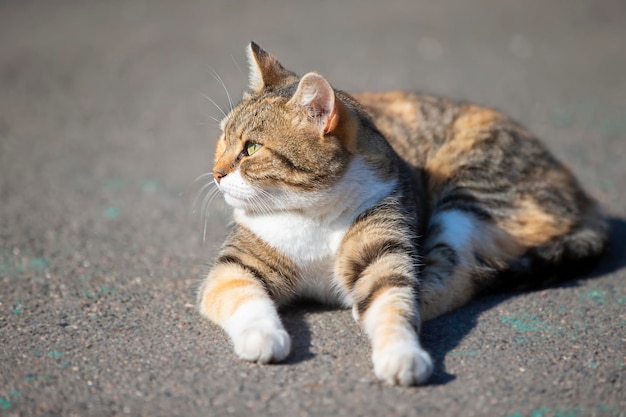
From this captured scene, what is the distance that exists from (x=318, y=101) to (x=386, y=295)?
1.13 meters

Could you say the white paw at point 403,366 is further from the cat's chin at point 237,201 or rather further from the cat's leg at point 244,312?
the cat's chin at point 237,201

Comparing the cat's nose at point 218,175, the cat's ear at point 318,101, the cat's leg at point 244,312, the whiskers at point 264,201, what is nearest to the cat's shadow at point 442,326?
the cat's leg at point 244,312

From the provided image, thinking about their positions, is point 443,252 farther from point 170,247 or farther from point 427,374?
point 170,247

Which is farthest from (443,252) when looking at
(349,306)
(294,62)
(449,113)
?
(294,62)

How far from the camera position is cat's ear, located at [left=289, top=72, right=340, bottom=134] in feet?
12.4

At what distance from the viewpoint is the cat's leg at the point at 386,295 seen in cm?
328

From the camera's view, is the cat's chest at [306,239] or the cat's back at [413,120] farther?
the cat's back at [413,120]

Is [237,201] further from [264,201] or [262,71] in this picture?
[262,71]

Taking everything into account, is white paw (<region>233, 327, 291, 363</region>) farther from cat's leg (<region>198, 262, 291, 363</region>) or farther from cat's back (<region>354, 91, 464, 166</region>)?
cat's back (<region>354, 91, 464, 166</region>)

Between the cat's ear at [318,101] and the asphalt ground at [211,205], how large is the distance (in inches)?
Result: 46.5

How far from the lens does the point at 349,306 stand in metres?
4.17

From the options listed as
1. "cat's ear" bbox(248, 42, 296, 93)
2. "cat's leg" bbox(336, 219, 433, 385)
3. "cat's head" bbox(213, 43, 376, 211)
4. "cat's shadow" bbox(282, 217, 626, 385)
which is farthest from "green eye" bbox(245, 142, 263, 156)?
"cat's shadow" bbox(282, 217, 626, 385)

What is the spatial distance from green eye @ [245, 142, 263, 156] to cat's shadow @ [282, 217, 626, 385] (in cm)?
101

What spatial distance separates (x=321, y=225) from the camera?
13.3 ft
